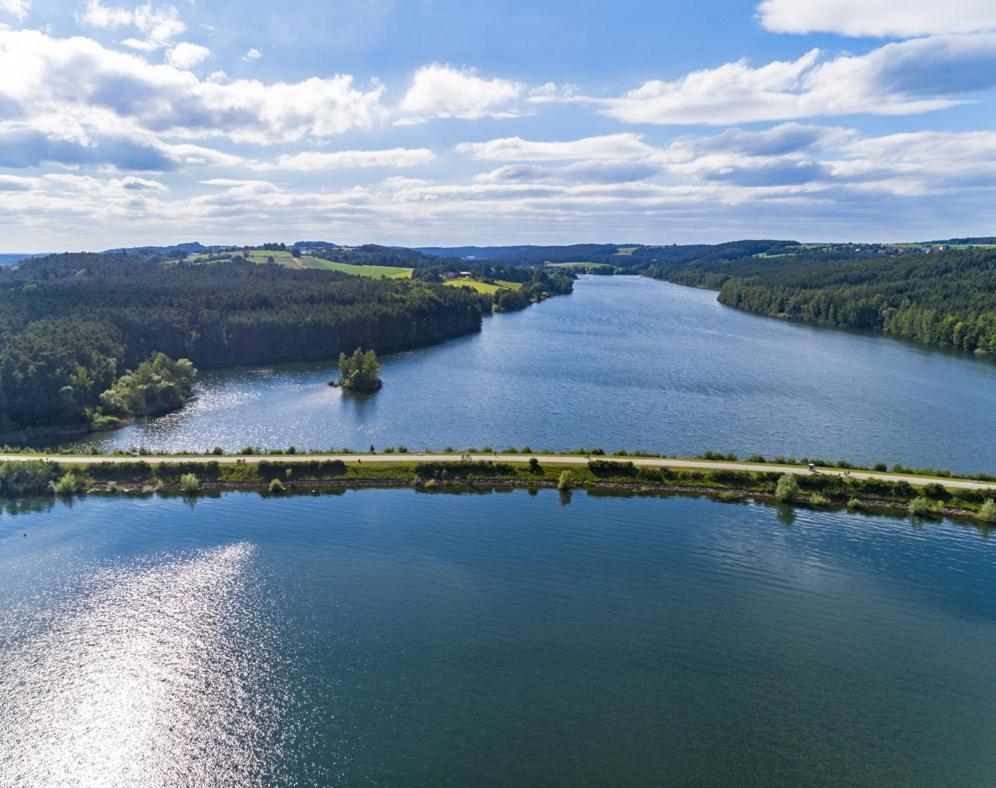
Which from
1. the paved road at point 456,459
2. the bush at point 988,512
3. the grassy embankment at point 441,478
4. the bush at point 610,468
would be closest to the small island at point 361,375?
the paved road at point 456,459

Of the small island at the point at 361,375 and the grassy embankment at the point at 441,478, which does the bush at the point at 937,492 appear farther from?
the small island at the point at 361,375

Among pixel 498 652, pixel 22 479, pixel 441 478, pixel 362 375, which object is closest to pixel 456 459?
pixel 441 478

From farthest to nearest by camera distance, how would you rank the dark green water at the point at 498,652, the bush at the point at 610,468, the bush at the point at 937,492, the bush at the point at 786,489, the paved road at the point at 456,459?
the bush at the point at 610,468, the paved road at the point at 456,459, the bush at the point at 786,489, the bush at the point at 937,492, the dark green water at the point at 498,652

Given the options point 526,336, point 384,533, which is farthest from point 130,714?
point 526,336

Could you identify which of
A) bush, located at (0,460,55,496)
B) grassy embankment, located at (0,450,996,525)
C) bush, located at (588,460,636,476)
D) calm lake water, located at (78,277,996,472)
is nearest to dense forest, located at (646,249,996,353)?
calm lake water, located at (78,277,996,472)

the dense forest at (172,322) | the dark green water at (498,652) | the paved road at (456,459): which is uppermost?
the dense forest at (172,322)

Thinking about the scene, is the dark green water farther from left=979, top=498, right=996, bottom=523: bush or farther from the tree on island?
the tree on island
